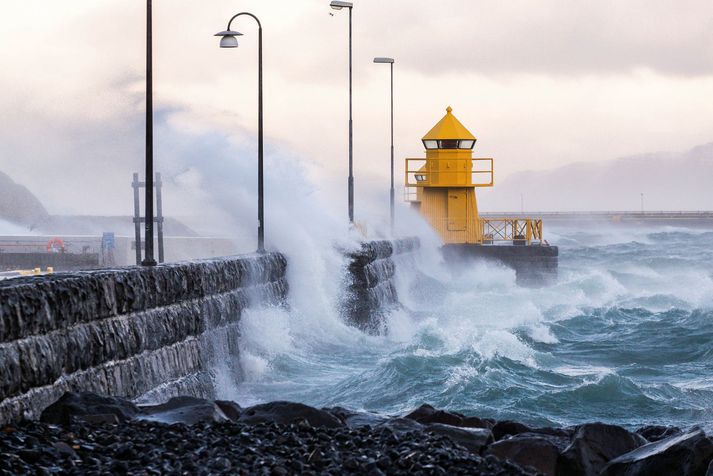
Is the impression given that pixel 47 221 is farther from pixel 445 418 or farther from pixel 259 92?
pixel 445 418

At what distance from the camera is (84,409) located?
34.6 feet

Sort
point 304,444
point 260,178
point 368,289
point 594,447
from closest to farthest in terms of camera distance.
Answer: point 304,444 → point 594,447 → point 260,178 → point 368,289

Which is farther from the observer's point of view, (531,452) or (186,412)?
(186,412)

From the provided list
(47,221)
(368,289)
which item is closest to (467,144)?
(368,289)

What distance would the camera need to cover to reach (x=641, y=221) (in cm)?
13512

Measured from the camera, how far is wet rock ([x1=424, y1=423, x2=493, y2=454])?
32.2 feet

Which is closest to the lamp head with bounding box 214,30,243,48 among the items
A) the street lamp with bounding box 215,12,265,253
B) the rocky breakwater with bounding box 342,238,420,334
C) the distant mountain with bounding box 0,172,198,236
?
the street lamp with bounding box 215,12,265,253

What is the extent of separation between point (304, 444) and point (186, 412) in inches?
66.0

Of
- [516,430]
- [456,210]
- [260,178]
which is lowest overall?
[516,430]

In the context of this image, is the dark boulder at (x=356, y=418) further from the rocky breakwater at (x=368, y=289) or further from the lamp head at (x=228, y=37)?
the rocky breakwater at (x=368, y=289)

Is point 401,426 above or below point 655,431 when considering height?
above

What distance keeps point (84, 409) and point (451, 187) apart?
3538 centimetres

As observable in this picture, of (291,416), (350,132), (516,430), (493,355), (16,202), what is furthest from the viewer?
(16,202)

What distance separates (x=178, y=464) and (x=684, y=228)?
433 ft
